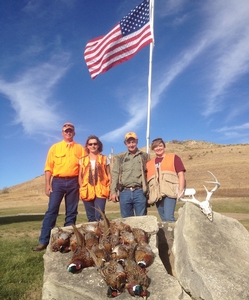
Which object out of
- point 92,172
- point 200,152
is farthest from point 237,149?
point 92,172

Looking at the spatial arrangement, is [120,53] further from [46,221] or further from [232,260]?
[232,260]

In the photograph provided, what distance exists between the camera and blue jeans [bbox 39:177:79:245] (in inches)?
223

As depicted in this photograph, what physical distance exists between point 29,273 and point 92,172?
77.1 inches

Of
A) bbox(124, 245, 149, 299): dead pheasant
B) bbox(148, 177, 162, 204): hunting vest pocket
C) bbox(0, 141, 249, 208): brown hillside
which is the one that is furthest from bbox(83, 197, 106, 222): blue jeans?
bbox(0, 141, 249, 208): brown hillside

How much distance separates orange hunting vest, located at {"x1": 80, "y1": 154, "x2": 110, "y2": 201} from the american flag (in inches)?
158

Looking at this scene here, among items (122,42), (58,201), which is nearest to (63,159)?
(58,201)

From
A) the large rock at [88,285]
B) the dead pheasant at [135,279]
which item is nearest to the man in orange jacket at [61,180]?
the large rock at [88,285]

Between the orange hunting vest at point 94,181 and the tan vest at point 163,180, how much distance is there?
827mm

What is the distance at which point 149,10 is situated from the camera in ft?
29.8

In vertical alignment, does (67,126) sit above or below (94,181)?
above

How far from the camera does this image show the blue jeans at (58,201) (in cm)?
567

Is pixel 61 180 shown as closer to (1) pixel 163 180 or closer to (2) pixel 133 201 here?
(2) pixel 133 201

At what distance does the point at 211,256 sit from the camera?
4.01 m

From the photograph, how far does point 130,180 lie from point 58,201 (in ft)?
4.49
